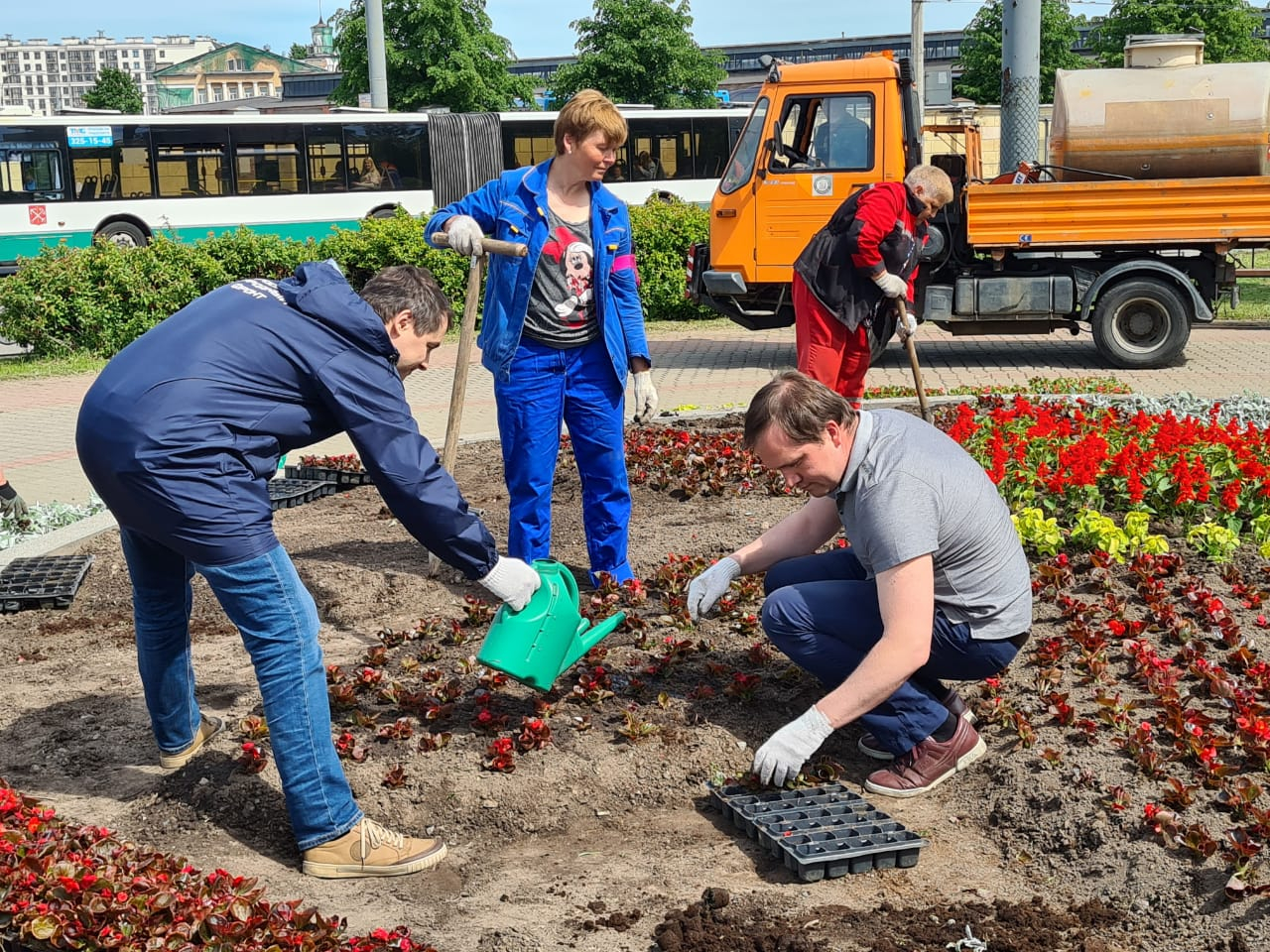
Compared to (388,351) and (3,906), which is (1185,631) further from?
(3,906)

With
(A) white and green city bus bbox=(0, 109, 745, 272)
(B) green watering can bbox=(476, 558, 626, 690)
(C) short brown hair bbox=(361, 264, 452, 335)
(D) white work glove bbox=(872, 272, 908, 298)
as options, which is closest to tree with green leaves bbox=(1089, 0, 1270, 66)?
(A) white and green city bus bbox=(0, 109, 745, 272)

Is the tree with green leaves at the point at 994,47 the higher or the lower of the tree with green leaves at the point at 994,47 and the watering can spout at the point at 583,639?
the higher

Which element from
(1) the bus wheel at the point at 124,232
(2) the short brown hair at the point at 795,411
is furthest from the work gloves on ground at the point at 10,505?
(1) the bus wheel at the point at 124,232

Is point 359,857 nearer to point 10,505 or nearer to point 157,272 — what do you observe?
point 10,505

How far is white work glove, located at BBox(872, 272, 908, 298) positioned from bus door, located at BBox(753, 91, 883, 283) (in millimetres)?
5633

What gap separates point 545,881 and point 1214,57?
36.7 m

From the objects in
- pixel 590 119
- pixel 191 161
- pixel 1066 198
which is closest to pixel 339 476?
pixel 590 119

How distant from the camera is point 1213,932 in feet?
Answer: 9.89

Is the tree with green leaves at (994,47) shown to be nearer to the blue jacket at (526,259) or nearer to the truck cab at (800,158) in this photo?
the truck cab at (800,158)

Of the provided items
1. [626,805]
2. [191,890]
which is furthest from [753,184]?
[191,890]

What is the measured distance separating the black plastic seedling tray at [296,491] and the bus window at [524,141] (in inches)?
771

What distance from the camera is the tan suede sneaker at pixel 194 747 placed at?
4.02m

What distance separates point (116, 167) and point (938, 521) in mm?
22141

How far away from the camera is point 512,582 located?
12.0ft
